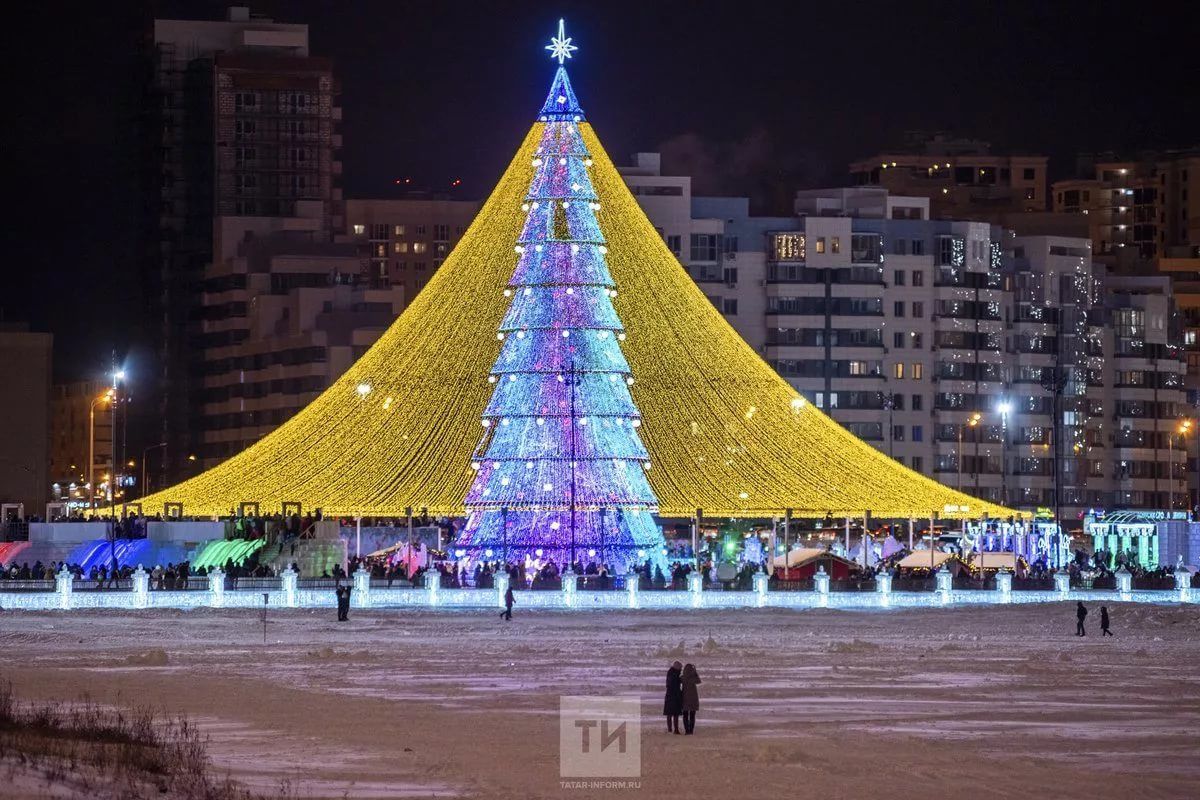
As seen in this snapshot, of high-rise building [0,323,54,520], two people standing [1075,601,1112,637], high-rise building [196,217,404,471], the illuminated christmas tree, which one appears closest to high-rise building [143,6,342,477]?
high-rise building [196,217,404,471]

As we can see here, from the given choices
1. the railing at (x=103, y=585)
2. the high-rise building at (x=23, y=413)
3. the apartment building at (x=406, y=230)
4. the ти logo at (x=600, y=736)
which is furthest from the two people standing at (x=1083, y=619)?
the apartment building at (x=406, y=230)

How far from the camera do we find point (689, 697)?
113 ft

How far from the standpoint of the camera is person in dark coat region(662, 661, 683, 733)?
34.1 m

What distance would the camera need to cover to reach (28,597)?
6412 centimetres

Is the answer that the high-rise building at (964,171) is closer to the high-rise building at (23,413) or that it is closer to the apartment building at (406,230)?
the apartment building at (406,230)

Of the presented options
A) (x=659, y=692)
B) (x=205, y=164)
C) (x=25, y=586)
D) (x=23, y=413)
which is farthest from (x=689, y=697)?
(x=205, y=164)

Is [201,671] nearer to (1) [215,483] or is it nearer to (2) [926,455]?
(1) [215,483]

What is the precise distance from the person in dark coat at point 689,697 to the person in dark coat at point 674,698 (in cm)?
7

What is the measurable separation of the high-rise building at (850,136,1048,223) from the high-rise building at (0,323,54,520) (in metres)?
63.1

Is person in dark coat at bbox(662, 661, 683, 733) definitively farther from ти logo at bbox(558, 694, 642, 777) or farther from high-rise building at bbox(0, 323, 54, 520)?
high-rise building at bbox(0, 323, 54, 520)

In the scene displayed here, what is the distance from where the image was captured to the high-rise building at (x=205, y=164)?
15550cm

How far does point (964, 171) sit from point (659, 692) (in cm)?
14776

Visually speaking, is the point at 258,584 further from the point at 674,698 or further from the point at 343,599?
the point at 674,698

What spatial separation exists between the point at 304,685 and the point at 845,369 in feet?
319
